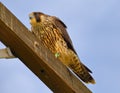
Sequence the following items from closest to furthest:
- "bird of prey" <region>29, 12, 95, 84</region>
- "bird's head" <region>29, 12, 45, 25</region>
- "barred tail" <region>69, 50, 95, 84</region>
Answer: "barred tail" <region>69, 50, 95, 84</region>
"bird's head" <region>29, 12, 45, 25</region>
"bird of prey" <region>29, 12, 95, 84</region>

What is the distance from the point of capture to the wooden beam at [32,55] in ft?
8.20

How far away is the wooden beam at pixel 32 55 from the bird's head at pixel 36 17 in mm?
1631

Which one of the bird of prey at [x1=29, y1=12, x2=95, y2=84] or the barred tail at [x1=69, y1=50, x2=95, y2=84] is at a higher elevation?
the bird of prey at [x1=29, y1=12, x2=95, y2=84]

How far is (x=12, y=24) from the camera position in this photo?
253 cm

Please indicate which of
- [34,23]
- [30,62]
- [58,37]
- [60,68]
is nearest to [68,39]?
[58,37]

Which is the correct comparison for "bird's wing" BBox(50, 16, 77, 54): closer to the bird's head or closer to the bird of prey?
the bird of prey

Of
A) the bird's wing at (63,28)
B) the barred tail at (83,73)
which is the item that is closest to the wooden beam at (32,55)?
the barred tail at (83,73)

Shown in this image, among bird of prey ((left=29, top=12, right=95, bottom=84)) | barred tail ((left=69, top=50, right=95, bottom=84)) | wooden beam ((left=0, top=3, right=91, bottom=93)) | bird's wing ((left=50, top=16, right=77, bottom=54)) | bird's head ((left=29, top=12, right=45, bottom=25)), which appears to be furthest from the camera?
bird's wing ((left=50, top=16, right=77, bottom=54))

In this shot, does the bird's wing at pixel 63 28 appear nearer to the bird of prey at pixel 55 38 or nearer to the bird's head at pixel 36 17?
the bird of prey at pixel 55 38

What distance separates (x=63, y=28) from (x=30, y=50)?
2.49 meters

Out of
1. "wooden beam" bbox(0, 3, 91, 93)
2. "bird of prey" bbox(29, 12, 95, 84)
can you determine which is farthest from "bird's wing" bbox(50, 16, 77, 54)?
"wooden beam" bbox(0, 3, 91, 93)

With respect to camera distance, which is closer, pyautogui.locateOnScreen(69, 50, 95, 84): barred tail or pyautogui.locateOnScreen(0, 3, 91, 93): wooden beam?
pyautogui.locateOnScreen(0, 3, 91, 93): wooden beam

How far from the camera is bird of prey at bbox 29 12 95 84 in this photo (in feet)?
15.3

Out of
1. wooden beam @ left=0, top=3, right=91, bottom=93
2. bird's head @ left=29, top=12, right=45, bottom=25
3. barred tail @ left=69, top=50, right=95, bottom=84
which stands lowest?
barred tail @ left=69, top=50, right=95, bottom=84
